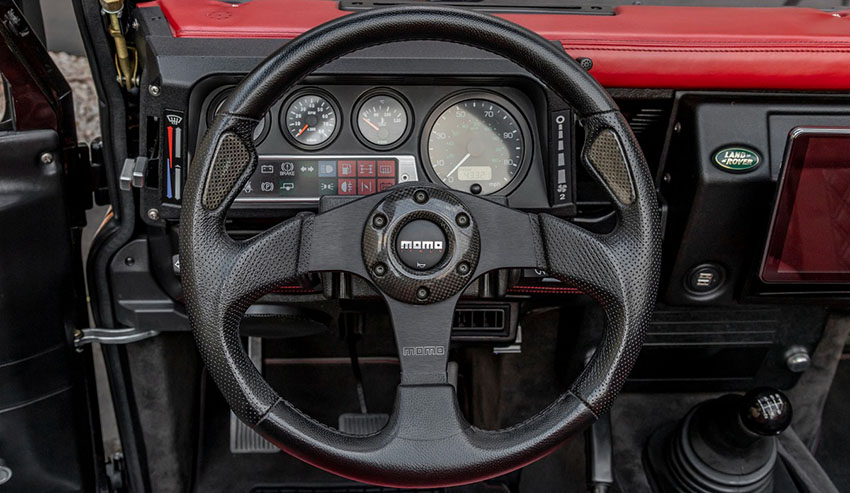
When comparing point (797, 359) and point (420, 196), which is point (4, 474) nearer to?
point (420, 196)

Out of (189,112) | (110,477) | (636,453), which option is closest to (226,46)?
(189,112)

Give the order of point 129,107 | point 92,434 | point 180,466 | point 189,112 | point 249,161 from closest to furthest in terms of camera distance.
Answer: point 249,161, point 189,112, point 129,107, point 92,434, point 180,466

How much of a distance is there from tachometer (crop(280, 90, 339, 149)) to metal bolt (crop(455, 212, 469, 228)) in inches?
12.9

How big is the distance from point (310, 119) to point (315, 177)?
0.09 meters

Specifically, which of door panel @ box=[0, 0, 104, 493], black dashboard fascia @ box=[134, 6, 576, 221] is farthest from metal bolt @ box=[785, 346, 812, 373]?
door panel @ box=[0, 0, 104, 493]

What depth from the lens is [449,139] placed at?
1.11 metres

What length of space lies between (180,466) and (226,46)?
917 millimetres

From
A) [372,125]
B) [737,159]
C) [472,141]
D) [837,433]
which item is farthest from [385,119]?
[837,433]

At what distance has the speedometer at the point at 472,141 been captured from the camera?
3.64ft

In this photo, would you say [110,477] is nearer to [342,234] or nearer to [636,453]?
[342,234]

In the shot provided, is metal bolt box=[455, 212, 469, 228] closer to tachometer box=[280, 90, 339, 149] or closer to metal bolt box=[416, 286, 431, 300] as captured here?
metal bolt box=[416, 286, 431, 300]

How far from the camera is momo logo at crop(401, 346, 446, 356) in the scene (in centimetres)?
86

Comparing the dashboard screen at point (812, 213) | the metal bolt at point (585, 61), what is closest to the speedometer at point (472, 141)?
the metal bolt at point (585, 61)

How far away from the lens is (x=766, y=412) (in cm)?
127
